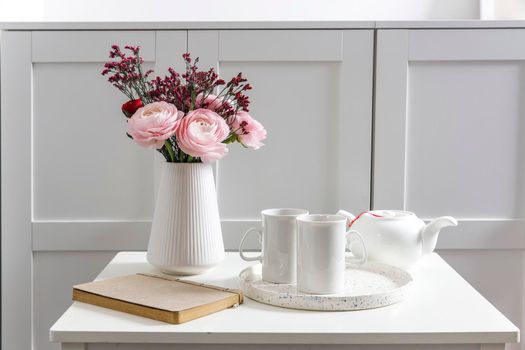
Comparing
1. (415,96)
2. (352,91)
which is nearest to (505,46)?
(415,96)

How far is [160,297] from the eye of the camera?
0.97 metres

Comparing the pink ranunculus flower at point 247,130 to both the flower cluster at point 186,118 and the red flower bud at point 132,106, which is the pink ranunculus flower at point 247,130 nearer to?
the flower cluster at point 186,118

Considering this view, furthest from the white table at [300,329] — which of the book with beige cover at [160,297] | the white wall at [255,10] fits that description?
the white wall at [255,10]

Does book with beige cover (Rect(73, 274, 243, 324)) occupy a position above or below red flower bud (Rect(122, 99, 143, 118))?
below

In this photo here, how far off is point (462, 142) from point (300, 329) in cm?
91

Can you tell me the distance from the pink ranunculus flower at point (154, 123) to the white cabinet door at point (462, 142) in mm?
704

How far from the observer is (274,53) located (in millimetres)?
1558

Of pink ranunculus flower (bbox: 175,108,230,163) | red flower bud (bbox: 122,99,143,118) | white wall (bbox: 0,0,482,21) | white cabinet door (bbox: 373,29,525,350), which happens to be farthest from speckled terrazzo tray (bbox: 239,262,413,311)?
white wall (bbox: 0,0,482,21)

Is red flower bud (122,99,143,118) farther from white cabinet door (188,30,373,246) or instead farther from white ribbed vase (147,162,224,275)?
white cabinet door (188,30,373,246)

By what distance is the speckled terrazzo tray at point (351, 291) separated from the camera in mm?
957

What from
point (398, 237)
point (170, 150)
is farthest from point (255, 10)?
point (398, 237)

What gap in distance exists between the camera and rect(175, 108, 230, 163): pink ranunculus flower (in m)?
1.04

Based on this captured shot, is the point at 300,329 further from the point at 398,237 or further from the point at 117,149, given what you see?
the point at 117,149

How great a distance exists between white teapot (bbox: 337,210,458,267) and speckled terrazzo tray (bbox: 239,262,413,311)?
0.13 ft
